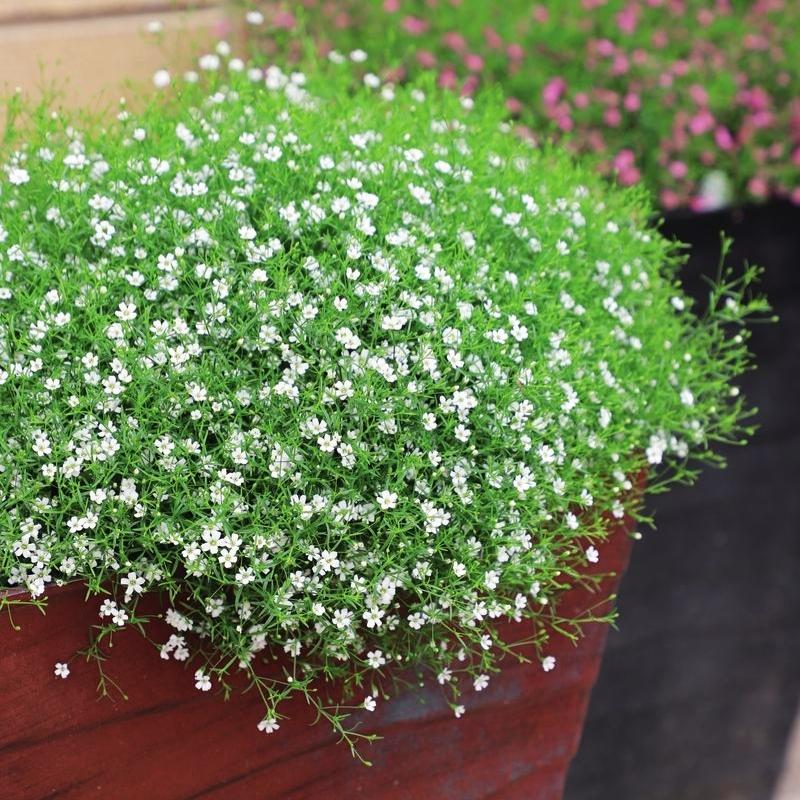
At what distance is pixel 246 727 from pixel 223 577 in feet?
0.62

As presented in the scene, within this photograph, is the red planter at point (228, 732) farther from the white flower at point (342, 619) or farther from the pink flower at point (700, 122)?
the pink flower at point (700, 122)

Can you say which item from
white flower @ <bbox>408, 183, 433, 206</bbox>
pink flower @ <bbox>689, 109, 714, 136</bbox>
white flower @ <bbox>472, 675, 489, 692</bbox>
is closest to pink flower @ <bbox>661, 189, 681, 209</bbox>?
pink flower @ <bbox>689, 109, 714, 136</bbox>

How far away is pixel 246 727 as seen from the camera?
1.29 meters

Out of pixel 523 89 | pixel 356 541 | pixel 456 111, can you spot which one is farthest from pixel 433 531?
pixel 523 89

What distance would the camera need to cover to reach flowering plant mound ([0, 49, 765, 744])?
4.04 ft

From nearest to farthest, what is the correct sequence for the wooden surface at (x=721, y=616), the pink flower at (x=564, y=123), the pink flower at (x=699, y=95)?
1. the pink flower at (x=564, y=123)
2. the pink flower at (x=699, y=95)
3. the wooden surface at (x=721, y=616)

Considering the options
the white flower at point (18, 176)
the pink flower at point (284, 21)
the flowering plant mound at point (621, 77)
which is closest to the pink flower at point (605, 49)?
the flowering plant mound at point (621, 77)

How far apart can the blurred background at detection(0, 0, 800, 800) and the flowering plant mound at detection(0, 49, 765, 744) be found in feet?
3.34

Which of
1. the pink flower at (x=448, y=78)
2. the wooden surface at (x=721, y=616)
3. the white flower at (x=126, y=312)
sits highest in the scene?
the white flower at (x=126, y=312)

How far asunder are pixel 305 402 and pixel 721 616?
2.16 meters

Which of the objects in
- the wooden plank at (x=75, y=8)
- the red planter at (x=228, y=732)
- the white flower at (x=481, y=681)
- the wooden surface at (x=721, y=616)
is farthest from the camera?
the wooden surface at (x=721, y=616)

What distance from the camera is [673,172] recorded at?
8.63 ft

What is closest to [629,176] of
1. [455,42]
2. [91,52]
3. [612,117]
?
[612,117]

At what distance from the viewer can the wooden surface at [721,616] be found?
9.20 feet
